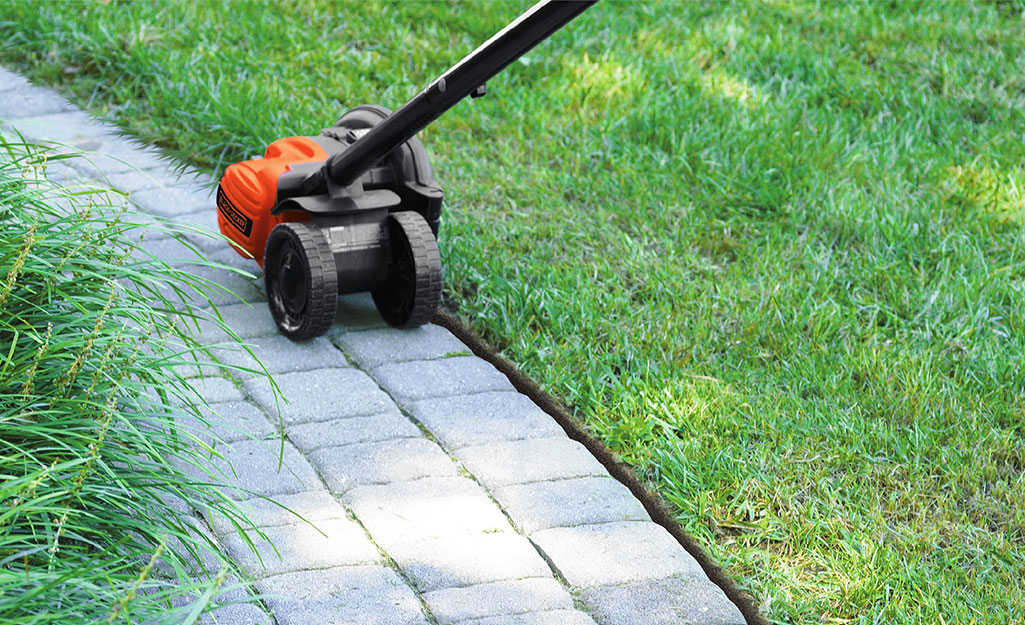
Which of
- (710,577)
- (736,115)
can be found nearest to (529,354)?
(710,577)

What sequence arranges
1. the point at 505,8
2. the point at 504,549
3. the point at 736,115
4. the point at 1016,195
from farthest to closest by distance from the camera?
the point at 505,8
the point at 736,115
the point at 1016,195
the point at 504,549

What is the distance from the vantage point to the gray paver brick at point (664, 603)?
2.53 m

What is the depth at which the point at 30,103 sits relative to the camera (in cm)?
498

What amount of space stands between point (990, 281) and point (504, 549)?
7.19ft

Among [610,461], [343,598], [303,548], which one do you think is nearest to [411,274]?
[610,461]

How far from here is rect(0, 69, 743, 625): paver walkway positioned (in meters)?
2.52

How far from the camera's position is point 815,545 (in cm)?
278

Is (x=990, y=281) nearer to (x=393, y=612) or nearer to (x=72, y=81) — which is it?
(x=393, y=612)

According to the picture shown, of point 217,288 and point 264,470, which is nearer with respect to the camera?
point 264,470

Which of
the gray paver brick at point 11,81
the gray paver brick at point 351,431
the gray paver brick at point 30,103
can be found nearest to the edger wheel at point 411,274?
the gray paver brick at point 351,431

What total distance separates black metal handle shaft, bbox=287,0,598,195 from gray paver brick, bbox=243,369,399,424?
586 millimetres

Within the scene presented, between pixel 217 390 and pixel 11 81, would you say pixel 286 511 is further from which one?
pixel 11 81

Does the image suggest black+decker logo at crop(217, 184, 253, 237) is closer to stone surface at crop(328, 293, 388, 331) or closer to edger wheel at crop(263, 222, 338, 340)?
edger wheel at crop(263, 222, 338, 340)

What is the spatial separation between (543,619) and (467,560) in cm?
25
